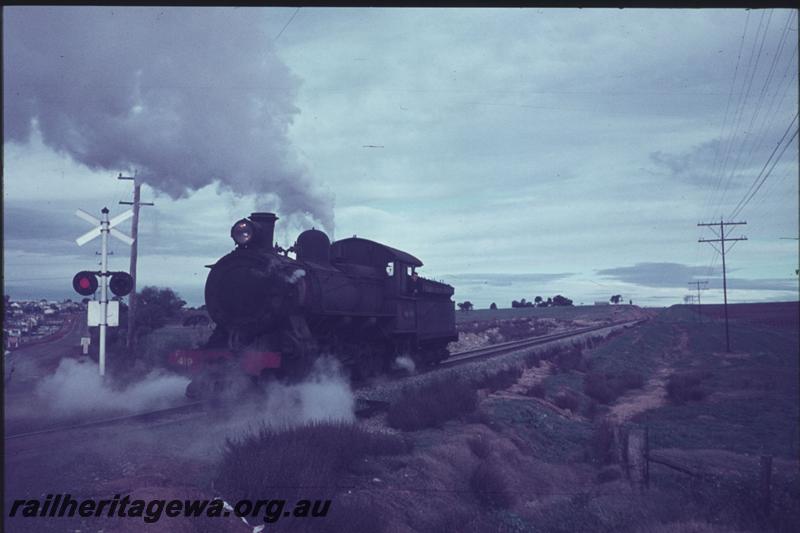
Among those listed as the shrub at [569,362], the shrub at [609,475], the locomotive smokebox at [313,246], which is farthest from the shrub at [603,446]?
the shrub at [569,362]

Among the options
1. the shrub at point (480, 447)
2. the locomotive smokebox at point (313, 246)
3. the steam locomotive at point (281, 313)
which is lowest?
the shrub at point (480, 447)

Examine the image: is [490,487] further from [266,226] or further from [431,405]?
[266,226]

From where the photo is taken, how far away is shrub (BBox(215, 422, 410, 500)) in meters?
7.12

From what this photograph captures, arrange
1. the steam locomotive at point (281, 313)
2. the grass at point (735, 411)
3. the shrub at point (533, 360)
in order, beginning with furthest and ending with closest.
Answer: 1. the shrub at point (533, 360)
2. the grass at point (735, 411)
3. the steam locomotive at point (281, 313)

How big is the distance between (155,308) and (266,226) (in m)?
21.4

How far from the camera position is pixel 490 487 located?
9016 mm

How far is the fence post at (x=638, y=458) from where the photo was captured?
33.7 ft

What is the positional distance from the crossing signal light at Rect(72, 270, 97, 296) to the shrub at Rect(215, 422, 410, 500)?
20.9ft

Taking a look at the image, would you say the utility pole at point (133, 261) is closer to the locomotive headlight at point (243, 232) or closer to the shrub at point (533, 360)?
the locomotive headlight at point (243, 232)

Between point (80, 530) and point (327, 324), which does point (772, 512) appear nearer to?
point (80, 530)

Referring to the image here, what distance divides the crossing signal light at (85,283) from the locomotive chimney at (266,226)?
141 inches

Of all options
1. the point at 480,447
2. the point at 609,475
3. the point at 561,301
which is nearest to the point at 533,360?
the point at 609,475

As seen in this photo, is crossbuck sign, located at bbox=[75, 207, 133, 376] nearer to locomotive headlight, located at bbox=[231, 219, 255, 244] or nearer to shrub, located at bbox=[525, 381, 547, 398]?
locomotive headlight, located at bbox=[231, 219, 255, 244]

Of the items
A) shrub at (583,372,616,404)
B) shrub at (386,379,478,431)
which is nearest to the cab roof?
shrub at (386,379,478,431)
